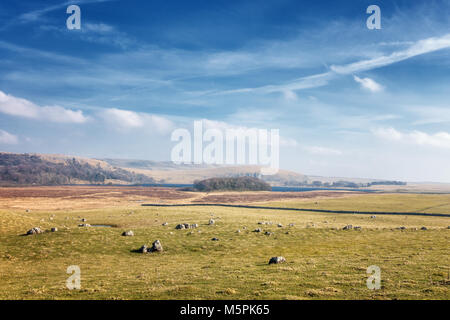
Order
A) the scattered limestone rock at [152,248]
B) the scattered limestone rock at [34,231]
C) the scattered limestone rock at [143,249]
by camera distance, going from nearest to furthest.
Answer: the scattered limestone rock at [143,249], the scattered limestone rock at [152,248], the scattered limestone rock at [34,231]

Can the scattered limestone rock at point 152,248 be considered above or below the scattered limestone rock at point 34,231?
below

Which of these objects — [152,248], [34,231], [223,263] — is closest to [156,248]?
[152,248]

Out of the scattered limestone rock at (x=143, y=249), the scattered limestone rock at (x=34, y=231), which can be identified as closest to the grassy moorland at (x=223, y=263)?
the scattered limestone rock at (x=143, y=249)

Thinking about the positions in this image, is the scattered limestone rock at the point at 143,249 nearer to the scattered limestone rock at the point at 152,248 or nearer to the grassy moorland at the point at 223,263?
the scattered limestone rock at the point at 152,248

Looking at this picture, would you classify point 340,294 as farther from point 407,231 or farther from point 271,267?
point 407,231

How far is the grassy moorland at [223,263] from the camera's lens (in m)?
20.8

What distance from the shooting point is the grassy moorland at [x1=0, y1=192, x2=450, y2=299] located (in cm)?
2080

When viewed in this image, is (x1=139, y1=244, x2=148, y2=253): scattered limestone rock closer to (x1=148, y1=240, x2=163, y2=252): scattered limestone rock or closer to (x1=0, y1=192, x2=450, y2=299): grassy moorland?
(x1=148, y1=240, x2=163, y2=252): scattered limestone rock

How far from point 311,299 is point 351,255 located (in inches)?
702

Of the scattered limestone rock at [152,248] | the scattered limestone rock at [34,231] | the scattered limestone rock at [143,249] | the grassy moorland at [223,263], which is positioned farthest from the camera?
the scattered limestone rock at [34,231]

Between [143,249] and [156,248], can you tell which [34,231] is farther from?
[156,248]

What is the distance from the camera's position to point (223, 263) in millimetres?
32188

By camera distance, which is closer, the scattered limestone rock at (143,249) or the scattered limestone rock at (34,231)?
the scattered limestone rock at (143,249)
